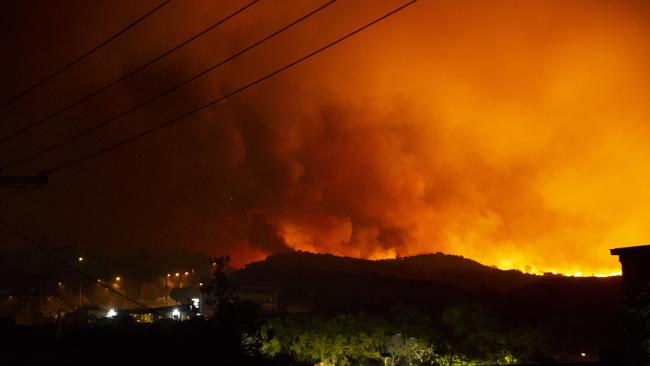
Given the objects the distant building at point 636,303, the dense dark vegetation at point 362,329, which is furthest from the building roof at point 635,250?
the dense dark vegetation at point 362,329

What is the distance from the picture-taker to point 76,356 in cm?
2209

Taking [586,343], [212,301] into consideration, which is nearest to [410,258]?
[586,343]

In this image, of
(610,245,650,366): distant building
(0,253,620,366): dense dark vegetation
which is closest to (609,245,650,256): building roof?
(610,245,650,366): distant building

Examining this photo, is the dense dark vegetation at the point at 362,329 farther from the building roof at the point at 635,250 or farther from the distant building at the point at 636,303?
the building roof at the point at 635,250

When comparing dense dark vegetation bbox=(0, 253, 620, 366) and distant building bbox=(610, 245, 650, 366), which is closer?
distant building bbox=(610, 245, 650, 366)

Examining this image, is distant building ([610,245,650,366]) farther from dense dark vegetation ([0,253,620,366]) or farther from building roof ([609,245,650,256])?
dense dark vegetation ([0,253,620,366])

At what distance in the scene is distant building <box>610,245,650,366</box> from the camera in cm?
1579

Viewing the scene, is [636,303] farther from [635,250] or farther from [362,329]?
[362,329]

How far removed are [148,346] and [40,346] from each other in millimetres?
4798

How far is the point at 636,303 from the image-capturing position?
53.4ft

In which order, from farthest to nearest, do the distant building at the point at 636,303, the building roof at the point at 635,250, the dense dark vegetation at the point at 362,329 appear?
the dense dark vegetation at the point at 362,329 → the building roof at the point at 635,250 → the distant building at the point at 636,303

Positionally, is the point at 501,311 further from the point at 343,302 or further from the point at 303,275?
the point at 303,275

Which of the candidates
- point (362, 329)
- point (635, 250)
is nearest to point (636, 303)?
point (635, 250)

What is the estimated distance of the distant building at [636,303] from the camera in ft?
51.8
